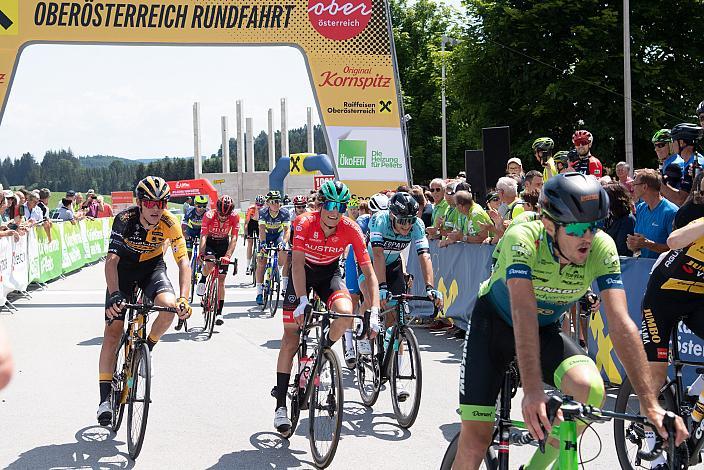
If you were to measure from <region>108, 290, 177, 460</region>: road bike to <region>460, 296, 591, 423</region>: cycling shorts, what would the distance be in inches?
117

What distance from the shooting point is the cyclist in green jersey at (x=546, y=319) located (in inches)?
136

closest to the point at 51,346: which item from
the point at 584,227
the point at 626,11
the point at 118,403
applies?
the point at 118,403

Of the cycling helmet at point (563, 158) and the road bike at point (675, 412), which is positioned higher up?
the cycling helmet at point (563, 158)

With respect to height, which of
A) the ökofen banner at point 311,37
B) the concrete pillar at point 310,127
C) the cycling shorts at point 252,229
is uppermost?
the concrete pillar at point 310,127

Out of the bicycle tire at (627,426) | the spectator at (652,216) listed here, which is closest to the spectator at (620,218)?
the spectator at (652,216)

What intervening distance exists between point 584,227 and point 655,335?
7.48 feet

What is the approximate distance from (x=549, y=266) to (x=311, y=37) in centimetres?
1754

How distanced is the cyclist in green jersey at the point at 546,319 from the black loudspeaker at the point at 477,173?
12.9 m

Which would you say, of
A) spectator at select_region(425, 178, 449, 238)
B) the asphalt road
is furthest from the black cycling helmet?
spectator at select_region(425, 178, 449, 238)

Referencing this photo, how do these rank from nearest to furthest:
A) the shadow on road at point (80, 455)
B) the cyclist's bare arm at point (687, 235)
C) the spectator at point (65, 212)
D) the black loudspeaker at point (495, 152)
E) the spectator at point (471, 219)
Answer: the cyclist's bare arm at point (687, 235)
the shadow on road at point (80, 455)
the spectator at point (471, 219)
the black loudspeaker at point (495, 152)
the spectator at point (65, 212)

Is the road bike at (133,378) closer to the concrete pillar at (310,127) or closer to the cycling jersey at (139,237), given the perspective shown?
the cycling jersey at (139,237)

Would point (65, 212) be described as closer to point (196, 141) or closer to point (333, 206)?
point (333, 206)

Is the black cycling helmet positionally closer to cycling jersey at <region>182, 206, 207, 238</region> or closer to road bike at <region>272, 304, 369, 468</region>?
road bike at <region>272, 304, 369, 468</region>

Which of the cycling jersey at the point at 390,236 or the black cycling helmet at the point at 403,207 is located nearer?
the black cycling helmet at the point at 403,207
